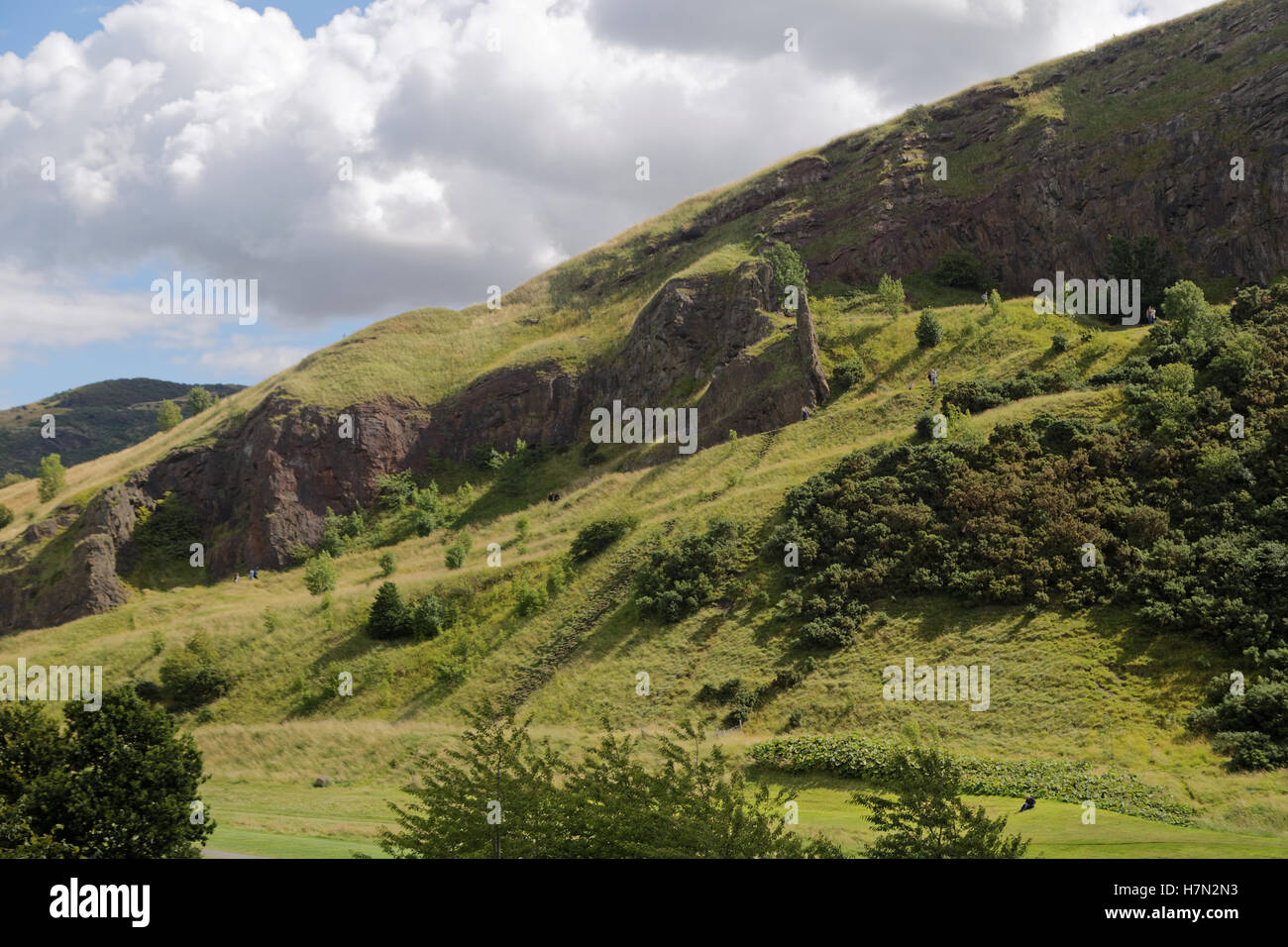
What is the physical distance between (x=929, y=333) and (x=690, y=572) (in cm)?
2544

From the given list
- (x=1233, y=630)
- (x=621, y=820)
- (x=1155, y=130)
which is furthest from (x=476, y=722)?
(x=1155, y=130)

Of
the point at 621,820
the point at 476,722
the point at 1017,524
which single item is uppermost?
the point at 1017,524

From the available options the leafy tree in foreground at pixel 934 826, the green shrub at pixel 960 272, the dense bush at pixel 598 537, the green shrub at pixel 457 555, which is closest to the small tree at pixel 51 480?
the green shrub at pixel 457 555

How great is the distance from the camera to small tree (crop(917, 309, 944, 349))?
54.2 meters

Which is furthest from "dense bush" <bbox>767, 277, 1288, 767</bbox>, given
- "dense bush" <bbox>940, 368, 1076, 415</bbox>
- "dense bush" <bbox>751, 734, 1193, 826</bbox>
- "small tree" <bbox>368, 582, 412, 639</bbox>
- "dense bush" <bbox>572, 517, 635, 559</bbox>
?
"small tree" <bbox>368, 582, 412, 639</bbox>

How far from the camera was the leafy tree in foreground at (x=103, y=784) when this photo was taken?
1834cm

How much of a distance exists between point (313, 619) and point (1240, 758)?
146ft

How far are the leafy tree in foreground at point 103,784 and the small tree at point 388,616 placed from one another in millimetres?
24192

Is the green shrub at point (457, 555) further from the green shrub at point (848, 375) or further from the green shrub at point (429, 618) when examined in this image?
the green shrub at point (848, 375)

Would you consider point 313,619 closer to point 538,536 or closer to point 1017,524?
point 538,536

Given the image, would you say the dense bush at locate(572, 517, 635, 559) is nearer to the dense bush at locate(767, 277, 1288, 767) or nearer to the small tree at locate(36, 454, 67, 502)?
the dense bush at locate(767, 277, 1288, 767)

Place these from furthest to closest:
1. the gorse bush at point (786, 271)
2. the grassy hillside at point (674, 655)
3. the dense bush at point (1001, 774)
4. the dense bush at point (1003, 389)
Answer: the gorse bush at point (786, 271)
the dense bush at point (1003, 389)
the grassy hillside at point (674, 655)
the dense bush at point (1001, 774)

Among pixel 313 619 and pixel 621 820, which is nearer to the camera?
pixel 621 820

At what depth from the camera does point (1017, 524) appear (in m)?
34.7
